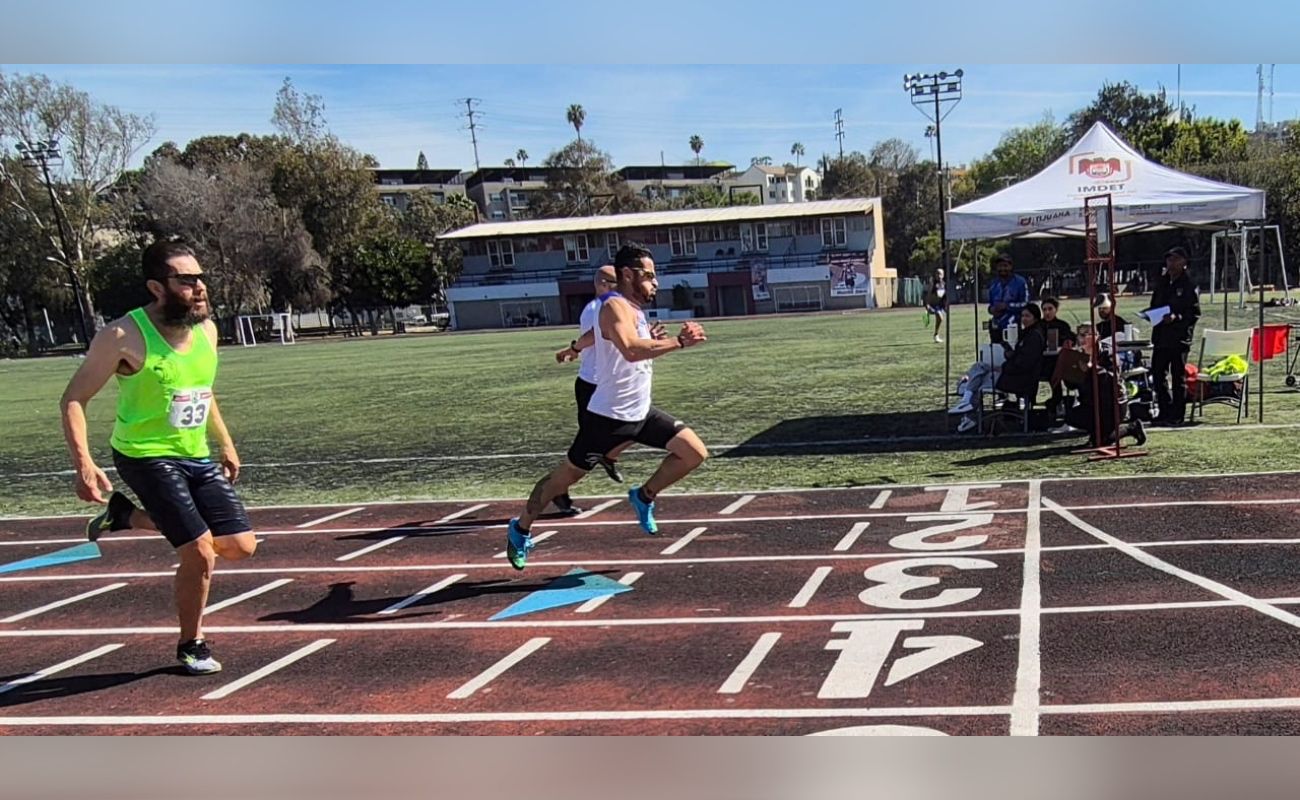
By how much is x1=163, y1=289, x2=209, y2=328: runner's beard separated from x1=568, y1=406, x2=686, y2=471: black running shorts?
1.90 meters

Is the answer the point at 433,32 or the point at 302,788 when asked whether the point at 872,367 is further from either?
the point at 302,788

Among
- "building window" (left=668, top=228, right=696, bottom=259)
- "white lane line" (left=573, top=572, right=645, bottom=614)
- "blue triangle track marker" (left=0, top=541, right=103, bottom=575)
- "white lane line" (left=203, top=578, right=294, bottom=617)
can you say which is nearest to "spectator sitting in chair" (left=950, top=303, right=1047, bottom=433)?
"white lane line" (left=573, top=572, right=645, bottom=614)

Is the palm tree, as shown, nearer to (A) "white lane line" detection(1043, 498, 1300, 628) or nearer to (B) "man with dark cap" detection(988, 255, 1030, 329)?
(A) "white lane line" detection(1043, 498, 1300, 628)

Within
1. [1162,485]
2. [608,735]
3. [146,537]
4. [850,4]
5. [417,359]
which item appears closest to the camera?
[608,735]

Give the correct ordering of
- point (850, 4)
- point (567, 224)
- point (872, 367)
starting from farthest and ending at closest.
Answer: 1. point (872, 367)
2. point (567, 224)
3. point (850, 4)

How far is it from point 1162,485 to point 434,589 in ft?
16.2

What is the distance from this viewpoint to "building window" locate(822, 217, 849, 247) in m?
20.5

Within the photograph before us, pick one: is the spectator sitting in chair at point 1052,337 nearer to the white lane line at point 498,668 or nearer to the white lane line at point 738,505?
the white lane line at point 738,505

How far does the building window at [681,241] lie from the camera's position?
47.2ft

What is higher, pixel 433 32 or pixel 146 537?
pixel 433 32

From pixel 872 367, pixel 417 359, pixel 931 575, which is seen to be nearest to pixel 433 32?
pixel 931 575

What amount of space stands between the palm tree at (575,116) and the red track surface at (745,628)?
275 cm

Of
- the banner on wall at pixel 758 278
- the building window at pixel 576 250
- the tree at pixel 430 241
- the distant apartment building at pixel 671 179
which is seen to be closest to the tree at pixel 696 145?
the distant apartment building at pixel 671 179

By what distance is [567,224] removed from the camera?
43.7 ft
